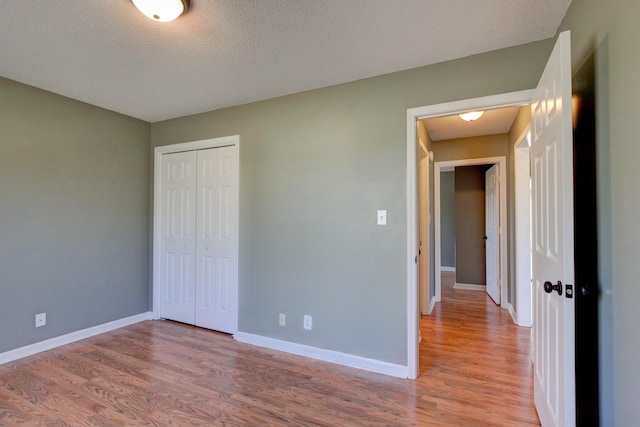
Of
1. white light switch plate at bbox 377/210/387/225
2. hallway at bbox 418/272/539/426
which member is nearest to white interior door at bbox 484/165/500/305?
hallway at bbox 418/272/539/426

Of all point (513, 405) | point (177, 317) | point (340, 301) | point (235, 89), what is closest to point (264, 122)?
point (235, 89)

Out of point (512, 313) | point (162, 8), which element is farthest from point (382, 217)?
point (512, 313)

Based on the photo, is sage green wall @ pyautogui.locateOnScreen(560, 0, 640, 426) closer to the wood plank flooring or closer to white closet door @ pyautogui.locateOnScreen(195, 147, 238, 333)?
the wood plank flooring

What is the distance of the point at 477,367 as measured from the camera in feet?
8.41

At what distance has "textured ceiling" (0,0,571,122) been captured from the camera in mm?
1727

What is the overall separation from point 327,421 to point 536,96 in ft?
7.49

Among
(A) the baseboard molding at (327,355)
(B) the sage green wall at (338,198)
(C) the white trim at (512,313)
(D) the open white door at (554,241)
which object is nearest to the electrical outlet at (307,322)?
(B) the sage green wall at (338,198)

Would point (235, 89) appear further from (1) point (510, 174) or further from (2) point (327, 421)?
(1) point (510, 174)

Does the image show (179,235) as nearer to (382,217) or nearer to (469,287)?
(382,217)

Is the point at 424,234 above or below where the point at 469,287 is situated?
above

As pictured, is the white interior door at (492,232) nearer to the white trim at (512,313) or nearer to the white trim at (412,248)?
the white trim at (512,313)

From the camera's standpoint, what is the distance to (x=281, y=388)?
2262 mm

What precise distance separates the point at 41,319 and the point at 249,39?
9.99ft

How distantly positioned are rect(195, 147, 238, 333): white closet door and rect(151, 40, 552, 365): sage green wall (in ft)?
0.52
